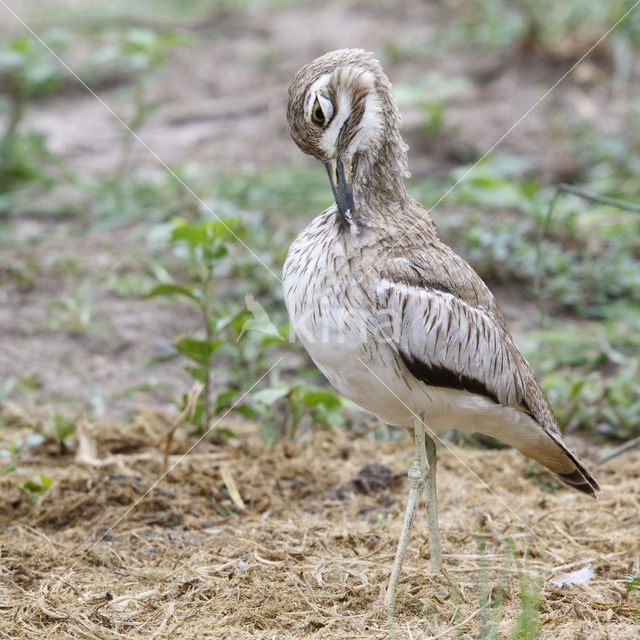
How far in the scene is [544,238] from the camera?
6738 millimetres

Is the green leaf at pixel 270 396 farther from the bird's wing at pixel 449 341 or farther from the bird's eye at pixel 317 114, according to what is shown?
the bird's eye at pixel 317 114

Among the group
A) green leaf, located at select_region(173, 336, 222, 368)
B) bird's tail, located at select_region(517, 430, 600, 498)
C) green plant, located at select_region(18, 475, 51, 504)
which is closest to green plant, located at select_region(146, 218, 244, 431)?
green leaf, located at select_region(173, 336, 222, 368)

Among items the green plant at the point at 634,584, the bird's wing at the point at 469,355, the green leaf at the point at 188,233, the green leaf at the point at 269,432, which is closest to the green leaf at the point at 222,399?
the green leaf at the point at 269,432

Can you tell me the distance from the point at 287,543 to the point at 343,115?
1.56 metres

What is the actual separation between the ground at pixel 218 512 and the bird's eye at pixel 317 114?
1.45 metres

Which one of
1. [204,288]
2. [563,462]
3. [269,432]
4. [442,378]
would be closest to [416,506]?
[442,378]

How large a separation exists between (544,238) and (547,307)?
2.59ft

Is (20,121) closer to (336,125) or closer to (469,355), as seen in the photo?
(336,125)

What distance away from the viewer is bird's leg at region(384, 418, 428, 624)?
308 centimetres

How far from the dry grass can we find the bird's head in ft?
4.12

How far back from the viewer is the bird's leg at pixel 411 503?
121 inches

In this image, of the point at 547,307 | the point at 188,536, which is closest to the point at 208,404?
the point at 188,536

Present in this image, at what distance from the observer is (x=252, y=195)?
271 inches

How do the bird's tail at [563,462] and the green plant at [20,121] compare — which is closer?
the bird's tail at [563,462]
